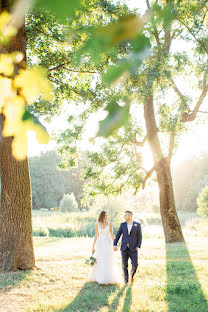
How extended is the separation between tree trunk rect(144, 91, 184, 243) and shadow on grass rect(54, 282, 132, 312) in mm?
7937

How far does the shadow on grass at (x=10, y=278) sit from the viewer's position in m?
6.31

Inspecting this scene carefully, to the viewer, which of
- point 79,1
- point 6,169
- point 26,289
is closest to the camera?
point 79,1

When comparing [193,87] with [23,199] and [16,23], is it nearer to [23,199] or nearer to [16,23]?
[23,199]

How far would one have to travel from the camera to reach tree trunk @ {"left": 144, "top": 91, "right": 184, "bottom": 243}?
13.8m

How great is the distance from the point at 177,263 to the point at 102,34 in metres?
8.88

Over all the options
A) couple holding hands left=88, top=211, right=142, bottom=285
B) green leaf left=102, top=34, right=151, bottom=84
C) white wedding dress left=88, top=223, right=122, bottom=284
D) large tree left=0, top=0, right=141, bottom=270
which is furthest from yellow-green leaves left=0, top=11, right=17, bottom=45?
white wedding dress left=88, top=223, right=122, bottom=284

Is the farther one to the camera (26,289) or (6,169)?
(6,169)

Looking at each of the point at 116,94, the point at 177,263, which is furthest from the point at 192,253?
the point at 116,94

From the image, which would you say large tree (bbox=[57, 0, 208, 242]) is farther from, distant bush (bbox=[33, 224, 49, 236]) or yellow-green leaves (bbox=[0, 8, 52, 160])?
yellow-green leaves (bbox=[0, 8, 52, 160])

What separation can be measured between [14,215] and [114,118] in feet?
23.7

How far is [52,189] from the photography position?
51875 millimetres

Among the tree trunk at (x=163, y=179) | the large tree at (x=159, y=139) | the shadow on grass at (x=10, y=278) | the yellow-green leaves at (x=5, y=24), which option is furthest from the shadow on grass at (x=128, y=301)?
the tree trunk at (x=163, y=179)

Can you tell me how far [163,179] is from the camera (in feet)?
46.4

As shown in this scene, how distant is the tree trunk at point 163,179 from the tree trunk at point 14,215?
749cm
